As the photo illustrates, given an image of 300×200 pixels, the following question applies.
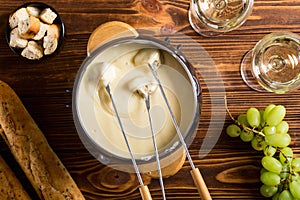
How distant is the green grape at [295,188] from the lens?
1.03m

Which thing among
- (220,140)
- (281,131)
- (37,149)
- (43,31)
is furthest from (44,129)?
(281,131)

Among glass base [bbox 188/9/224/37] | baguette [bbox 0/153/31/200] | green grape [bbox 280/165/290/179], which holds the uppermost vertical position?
glass base [bbox 188/9/224/37]

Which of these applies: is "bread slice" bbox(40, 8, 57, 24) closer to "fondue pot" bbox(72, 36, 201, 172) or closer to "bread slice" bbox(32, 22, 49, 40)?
"bread slice" bbox(32, 22, 49, 40)

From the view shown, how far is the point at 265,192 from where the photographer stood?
1.08 meters

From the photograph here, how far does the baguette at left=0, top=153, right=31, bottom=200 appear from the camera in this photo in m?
1.03

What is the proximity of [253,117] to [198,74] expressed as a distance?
130 millimetres

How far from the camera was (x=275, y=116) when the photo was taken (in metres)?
1.04

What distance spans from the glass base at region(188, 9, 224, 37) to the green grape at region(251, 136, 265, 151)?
211 millimetres

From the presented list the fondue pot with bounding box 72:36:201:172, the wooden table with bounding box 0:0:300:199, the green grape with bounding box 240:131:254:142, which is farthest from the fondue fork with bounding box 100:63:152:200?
the green grape with bounding box 240:131:254:142

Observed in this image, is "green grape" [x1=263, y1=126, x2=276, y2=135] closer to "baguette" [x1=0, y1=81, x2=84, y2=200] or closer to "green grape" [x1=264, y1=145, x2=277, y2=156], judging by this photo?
"green grape" [x1=264, y1=145, x2=277, y2=156]

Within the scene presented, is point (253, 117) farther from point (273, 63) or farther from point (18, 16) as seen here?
point (18, 16)

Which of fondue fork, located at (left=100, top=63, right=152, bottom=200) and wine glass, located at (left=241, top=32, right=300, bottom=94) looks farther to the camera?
wine glass, located at (left=241, top=32, right=300, bottom=94)

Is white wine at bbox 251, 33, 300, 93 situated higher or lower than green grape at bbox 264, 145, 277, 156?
higher

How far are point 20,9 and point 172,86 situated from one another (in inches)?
12.4
